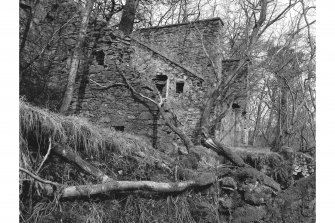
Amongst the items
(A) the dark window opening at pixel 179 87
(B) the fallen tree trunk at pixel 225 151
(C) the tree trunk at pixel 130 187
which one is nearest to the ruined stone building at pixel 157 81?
(A) the dark window opening at pixel 179 87

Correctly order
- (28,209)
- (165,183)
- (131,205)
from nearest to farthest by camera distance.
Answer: (28,209) < (131,205) < (165,183)

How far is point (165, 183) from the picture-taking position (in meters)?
3.67

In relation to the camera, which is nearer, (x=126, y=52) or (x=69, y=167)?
(x=69, y=167)

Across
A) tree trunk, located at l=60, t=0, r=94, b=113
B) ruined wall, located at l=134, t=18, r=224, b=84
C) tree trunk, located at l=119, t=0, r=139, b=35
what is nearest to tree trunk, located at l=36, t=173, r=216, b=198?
tree trunk, located at l=60, t=0, r=94, b=113

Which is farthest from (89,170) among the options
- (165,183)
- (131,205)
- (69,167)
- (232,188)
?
(232,188)

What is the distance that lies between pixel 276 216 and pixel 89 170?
2673 millimetres

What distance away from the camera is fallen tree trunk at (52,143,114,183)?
3.41 metres

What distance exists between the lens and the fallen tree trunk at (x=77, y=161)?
3.41 m

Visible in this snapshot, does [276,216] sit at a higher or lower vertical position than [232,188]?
lower

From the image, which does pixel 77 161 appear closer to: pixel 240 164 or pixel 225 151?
pixel 225 151

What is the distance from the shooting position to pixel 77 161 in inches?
136

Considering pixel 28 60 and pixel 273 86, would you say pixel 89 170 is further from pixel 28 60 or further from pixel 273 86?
pixel 273 86

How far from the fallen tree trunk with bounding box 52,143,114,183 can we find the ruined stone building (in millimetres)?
2873

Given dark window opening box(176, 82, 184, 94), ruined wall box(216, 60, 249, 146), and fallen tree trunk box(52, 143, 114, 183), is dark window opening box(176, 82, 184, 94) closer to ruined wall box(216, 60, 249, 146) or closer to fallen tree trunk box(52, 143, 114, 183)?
ruined wall box(216, 60, 249, 146)
